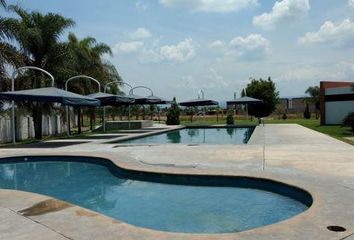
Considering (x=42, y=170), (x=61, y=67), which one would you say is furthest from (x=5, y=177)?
(x=61, y=67)

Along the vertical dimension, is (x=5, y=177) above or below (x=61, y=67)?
below

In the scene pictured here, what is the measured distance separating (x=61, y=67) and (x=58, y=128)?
6.07 m

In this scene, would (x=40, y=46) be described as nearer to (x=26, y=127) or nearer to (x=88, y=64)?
(x=26, y=127)

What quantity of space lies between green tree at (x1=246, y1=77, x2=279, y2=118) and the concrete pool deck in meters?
34.3

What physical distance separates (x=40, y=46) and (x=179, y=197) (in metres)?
17.8

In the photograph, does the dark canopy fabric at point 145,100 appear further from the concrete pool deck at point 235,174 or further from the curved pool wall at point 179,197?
the curved pool wall at point 179,197

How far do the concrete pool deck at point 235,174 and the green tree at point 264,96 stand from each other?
3434cm

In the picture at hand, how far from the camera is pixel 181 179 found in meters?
9.88

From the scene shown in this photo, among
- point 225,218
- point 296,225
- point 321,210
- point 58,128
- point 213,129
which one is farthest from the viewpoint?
point 213,129

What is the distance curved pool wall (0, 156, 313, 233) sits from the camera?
274 inches

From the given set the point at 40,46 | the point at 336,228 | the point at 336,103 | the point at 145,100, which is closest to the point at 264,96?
the point at 336,103

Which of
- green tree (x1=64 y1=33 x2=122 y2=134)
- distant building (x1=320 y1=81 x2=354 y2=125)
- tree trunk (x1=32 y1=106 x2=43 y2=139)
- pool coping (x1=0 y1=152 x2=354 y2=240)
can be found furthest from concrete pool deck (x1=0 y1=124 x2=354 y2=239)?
distant building (x1=320 y1=81 x2=354 y2=125)

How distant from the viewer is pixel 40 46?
23.9m

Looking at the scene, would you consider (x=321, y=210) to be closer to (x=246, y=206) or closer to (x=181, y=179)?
(x=246, y=206)
